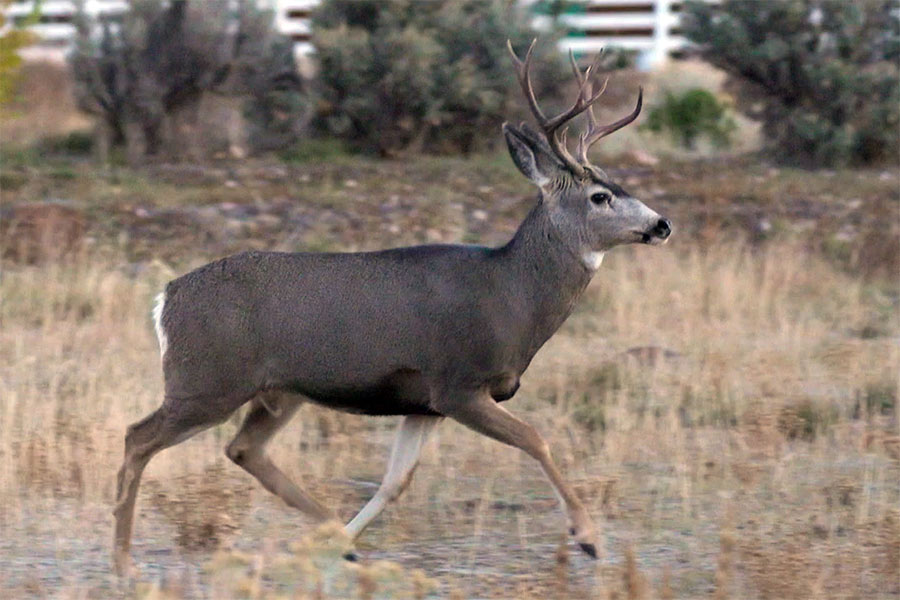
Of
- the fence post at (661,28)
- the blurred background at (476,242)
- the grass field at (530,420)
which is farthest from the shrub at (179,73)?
the fence post at (661,28)

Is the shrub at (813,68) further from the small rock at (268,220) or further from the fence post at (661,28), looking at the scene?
the fence post at (661,28)

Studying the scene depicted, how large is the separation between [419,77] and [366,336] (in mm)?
11349

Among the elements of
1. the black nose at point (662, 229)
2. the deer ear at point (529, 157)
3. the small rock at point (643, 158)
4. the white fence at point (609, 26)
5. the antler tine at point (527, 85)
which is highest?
the white fence at point (609, 26)

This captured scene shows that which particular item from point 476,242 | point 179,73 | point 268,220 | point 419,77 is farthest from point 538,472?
point 179,73

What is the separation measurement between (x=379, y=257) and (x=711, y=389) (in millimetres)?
3341

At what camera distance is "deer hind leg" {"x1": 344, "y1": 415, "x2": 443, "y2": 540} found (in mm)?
7018

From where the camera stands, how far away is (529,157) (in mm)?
7137

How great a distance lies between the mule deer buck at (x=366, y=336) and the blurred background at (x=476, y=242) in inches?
20.2

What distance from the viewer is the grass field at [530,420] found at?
6410 mm

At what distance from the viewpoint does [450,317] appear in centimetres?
669

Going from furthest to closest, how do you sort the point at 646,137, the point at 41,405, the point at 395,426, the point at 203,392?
the point at 646,137 → the point at 395,426 → the point at 41,405 → the point at 203,392

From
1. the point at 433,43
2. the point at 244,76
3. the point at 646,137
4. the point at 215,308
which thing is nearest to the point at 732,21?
the point at 646,137

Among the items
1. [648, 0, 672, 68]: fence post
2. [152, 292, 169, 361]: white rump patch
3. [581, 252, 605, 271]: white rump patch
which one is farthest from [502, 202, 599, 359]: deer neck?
[648, 0, 672, 68]: fence post

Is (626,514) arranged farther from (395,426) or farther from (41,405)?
(41,405)
